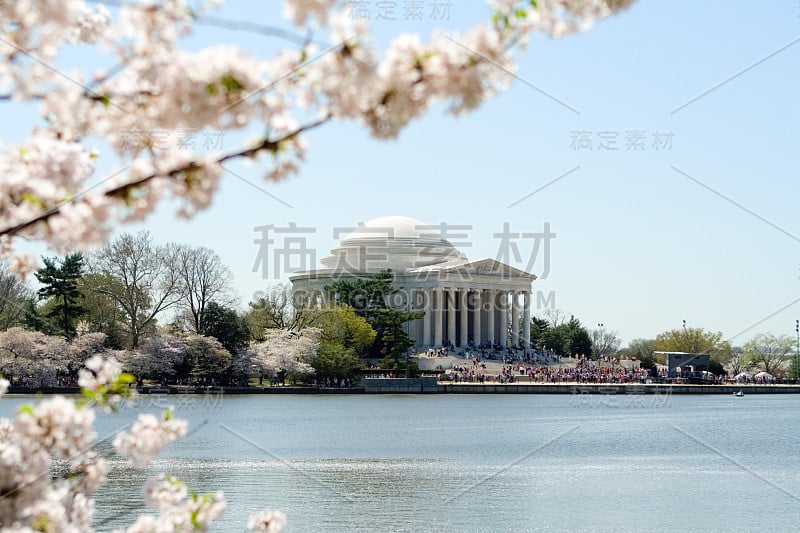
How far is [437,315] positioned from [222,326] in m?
42.4

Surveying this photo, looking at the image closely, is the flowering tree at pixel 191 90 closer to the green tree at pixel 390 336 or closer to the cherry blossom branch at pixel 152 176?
the cherry blossom branch at pixel 152 176

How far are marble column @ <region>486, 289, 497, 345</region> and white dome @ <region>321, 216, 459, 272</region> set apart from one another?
23.8 feet

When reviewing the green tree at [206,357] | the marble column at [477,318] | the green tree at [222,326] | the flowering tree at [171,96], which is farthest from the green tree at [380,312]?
the flowering tree at [171,96]

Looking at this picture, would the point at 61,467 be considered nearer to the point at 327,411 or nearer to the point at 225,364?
the point at 327,411

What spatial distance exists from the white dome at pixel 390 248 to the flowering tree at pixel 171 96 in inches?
4480

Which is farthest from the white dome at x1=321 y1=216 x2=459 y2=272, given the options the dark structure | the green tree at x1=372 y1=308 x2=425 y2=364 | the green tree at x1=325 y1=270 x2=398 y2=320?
the dark structure

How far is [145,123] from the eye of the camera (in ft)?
17.8

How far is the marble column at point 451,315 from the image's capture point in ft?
388

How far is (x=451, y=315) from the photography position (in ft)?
→ 392

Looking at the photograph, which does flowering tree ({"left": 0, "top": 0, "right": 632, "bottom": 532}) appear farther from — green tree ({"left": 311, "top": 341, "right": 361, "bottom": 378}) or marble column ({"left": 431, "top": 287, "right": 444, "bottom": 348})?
marble column ({"left": 431, "top": 287, "right": 444, "bottom": 348})

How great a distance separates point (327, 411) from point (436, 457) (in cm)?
2437

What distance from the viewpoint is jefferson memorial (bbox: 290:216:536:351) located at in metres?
117

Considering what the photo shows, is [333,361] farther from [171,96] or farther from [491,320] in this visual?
[171,96]

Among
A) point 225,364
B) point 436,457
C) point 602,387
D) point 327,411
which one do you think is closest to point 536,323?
point 602,387
